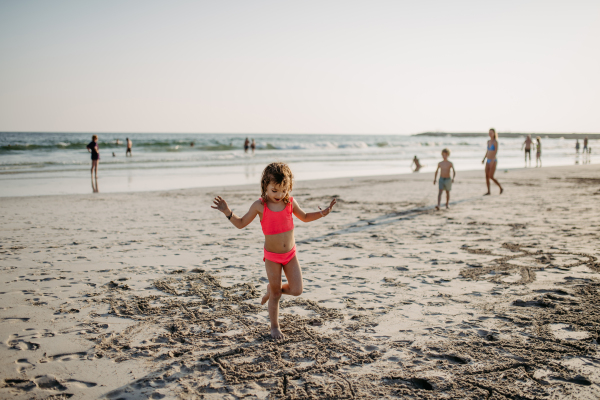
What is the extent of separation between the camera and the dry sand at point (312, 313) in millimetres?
2809

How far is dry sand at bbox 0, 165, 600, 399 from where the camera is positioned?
111 inches

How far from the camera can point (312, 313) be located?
399 centimetres

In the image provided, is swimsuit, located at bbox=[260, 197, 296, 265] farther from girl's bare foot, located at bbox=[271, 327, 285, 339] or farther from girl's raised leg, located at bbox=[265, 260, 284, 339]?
girl's bare foot, located at bbox=[271, 327, 285, 339]

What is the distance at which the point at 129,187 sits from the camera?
610 inches

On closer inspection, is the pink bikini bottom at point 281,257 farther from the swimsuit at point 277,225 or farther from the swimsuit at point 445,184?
the swimsuit at point 445,184

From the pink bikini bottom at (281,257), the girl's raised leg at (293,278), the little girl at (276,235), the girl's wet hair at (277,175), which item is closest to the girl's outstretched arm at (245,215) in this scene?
the little girl at (276,235)

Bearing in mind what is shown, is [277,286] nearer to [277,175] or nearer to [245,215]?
[245,215]

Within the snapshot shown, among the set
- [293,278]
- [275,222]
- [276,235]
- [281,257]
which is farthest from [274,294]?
[275,222]

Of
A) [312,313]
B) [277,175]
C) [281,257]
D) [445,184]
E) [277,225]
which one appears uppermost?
[277,175]

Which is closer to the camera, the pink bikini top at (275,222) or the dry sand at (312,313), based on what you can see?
the dry sand at (312,313)

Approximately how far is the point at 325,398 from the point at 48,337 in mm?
2374

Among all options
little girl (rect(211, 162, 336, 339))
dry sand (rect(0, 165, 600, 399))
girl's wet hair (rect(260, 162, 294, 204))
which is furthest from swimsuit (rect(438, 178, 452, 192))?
girl's wet hair (rect(260, 162, 294, 204))

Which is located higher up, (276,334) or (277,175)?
(277,175)

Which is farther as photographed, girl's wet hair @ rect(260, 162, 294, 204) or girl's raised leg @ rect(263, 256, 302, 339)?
girl's raised leg @ rect(263, 256, 302, 339)
